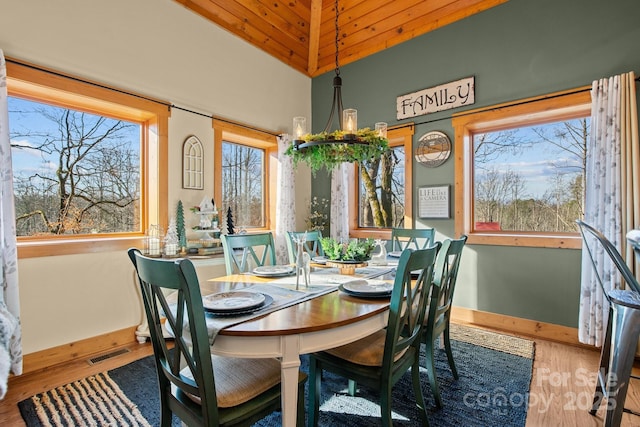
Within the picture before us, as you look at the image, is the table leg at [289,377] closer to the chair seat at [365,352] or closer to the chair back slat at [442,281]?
the chair seat at [365,352]

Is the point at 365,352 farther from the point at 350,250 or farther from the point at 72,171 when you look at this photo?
the point at 72,171

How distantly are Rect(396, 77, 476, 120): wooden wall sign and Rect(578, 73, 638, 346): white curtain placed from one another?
1.06m

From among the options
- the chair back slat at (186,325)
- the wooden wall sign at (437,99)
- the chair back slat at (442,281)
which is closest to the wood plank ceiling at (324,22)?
the wooden wall sign at (437,99)

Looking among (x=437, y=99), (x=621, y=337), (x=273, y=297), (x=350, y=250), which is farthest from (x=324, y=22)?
(x=621, y=337)

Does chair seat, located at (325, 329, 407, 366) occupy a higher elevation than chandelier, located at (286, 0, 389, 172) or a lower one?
lower

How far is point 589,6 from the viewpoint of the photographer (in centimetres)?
278

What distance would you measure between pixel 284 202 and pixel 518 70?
2.91m

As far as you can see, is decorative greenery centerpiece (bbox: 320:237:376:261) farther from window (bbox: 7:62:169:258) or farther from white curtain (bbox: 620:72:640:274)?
white curtain (bbox: 620:72:640:274)

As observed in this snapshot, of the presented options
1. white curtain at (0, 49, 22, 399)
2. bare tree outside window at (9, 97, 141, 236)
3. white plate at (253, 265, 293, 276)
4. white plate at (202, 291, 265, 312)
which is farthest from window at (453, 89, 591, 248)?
white curtain at (0, 49, 22, 399)

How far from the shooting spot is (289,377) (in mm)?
1204

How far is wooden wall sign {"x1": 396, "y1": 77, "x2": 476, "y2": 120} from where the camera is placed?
339 cm

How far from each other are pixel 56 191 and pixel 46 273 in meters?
0.69

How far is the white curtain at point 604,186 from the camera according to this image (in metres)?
2.52

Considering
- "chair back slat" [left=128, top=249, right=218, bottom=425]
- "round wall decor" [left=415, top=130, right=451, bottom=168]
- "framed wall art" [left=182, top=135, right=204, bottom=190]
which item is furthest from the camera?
"round wall decor" [left=415, top=130, right=451, bottom=168]
